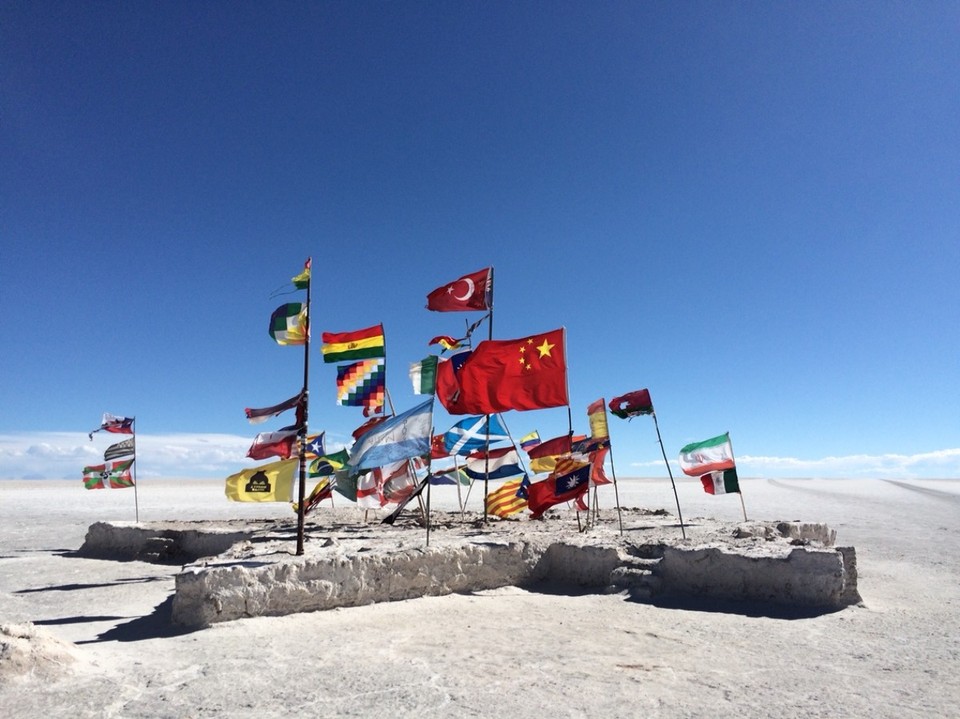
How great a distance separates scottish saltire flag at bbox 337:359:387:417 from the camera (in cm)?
1470

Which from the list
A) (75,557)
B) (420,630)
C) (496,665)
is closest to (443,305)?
(420,630)

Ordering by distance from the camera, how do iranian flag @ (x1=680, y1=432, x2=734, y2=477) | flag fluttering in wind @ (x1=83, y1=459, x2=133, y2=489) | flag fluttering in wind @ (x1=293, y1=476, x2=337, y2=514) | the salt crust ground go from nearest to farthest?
the salt crust ground < flag fluttering in wind @ (x1=293, y1=476, x2=337, y2=514) < iranian flag @ (x1=680, y1=432, x2=734, y2=477) < flag fluttering in wind @ (x1=83, y1=459, x2=133, y2=489)

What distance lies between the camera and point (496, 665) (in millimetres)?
6590

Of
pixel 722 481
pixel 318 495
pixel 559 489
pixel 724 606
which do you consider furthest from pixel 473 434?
pixel 724 606

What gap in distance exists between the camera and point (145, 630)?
8172 millimetres

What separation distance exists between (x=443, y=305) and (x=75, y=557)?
12.0 m

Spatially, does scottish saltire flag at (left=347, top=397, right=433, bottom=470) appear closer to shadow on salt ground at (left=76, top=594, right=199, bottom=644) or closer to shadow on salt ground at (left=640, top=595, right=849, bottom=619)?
shadow on salt ground at (left=76, top=594, right=199, bottom=644)

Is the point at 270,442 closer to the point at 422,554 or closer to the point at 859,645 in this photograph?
the point at 422,554

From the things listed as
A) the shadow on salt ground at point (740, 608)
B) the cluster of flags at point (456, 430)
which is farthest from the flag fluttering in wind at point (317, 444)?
the shadow on salt ground at point (740, 608)

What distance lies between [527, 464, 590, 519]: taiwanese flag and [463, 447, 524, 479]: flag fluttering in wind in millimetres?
2571

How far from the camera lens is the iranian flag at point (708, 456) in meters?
14.1

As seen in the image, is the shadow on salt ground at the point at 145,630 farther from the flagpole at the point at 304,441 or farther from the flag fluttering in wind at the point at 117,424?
the flag fluttering in wind at the point at 117,424

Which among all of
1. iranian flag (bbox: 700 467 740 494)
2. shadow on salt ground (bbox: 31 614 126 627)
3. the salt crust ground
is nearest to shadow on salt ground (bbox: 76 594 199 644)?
the salt crust ground

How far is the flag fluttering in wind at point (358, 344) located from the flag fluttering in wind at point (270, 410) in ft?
10.4
